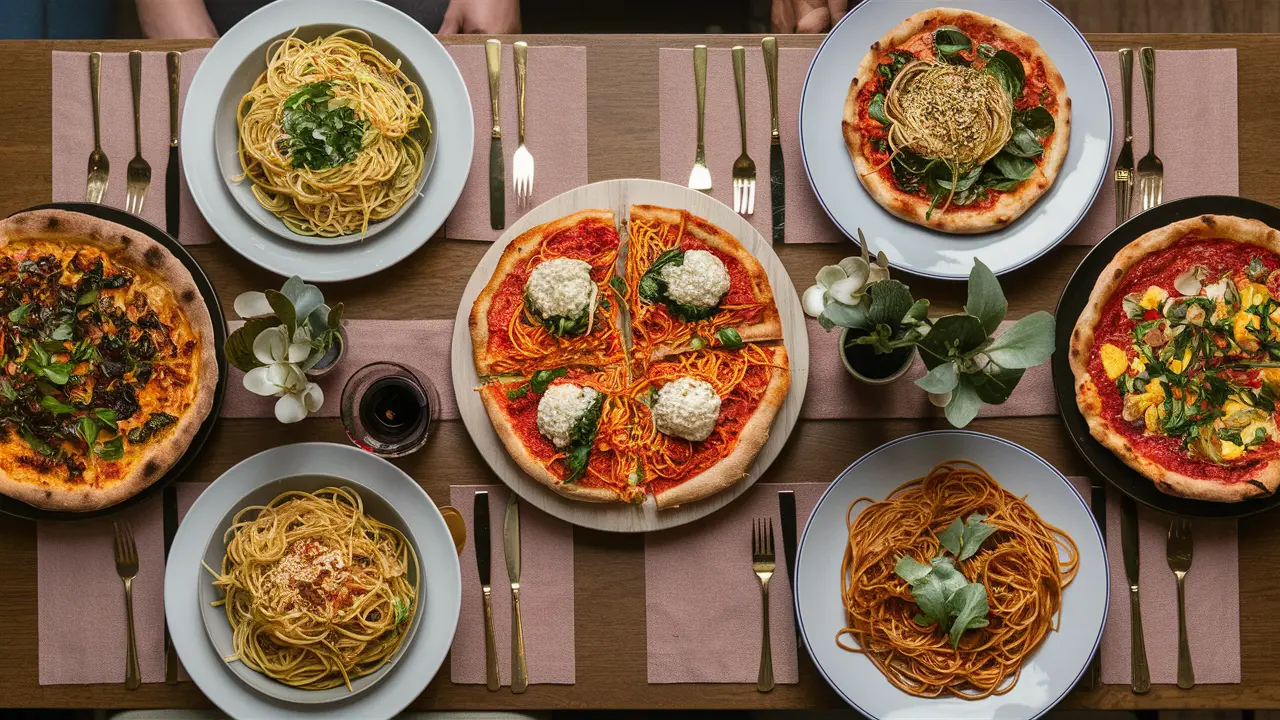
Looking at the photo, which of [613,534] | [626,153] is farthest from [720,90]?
[613,534]

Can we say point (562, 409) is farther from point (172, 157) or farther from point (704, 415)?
point (172, 157)

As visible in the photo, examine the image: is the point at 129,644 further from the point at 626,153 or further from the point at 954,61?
the point at 954,61

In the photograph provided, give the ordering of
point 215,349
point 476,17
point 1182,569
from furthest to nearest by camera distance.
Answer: point 476,17
point 1182,569
point 215,349

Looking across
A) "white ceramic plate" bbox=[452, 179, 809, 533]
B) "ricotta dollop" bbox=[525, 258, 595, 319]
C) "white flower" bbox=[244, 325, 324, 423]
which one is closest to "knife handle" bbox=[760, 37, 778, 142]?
"white ceramic plate" bbox=[452, 179, 809, 533]

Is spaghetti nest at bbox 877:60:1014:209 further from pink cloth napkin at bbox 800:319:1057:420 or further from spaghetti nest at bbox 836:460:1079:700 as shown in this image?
spaghetti nest at bbox 836:460:1079:700

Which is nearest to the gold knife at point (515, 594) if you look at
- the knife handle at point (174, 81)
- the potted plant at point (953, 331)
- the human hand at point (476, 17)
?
the potted plant at point (953, 331)

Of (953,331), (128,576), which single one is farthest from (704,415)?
(128,576)
